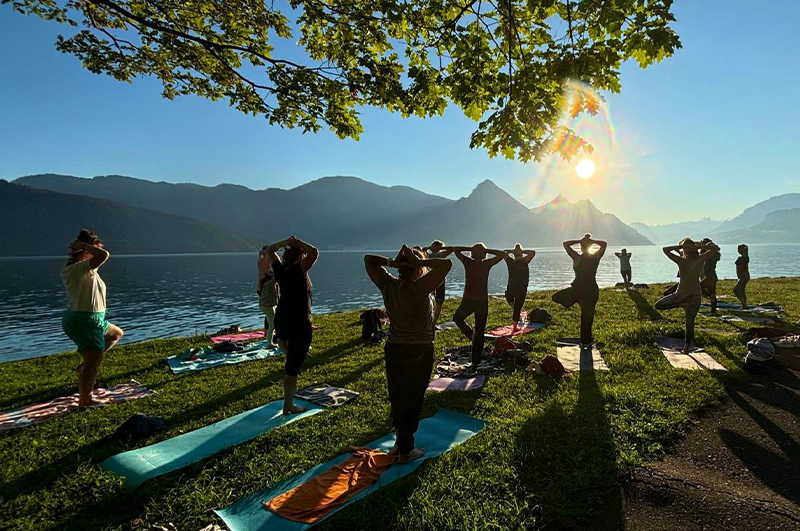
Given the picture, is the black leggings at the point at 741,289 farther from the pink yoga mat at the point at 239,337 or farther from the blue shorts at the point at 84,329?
the blue shorts at the point at 84,329

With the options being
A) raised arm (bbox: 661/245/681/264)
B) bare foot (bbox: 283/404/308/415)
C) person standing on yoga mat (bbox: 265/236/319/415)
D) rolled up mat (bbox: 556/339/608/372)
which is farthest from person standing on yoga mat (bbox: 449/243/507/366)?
raised arm (bbox: 661/245/681/264)

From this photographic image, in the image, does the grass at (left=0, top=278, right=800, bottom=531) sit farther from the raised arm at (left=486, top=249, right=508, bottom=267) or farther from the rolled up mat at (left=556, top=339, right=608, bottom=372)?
the raised arm at (left=486, top=249, right=508, bottom=267)

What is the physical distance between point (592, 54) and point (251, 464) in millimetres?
6994

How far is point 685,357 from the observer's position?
27.9 ft

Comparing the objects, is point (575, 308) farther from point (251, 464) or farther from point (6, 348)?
point (6, 348)

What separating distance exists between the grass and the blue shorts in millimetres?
1205

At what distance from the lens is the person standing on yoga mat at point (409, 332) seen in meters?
4.35

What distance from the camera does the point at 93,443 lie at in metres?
5.30

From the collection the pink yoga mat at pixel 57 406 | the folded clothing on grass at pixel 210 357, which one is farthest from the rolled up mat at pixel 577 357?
the pink yoga mat at pixel 57 406

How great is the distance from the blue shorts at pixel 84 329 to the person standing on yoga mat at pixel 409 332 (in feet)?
17.3

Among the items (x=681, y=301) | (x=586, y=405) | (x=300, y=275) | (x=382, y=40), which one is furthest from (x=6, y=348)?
(x=681, y=301)

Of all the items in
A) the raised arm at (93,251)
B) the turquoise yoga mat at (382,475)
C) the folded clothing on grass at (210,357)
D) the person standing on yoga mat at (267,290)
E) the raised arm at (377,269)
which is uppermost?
the raised arm at (93,251)

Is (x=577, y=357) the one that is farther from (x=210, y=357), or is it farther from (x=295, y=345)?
(x=210, y=357)

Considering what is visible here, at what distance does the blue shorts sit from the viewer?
615 cm
